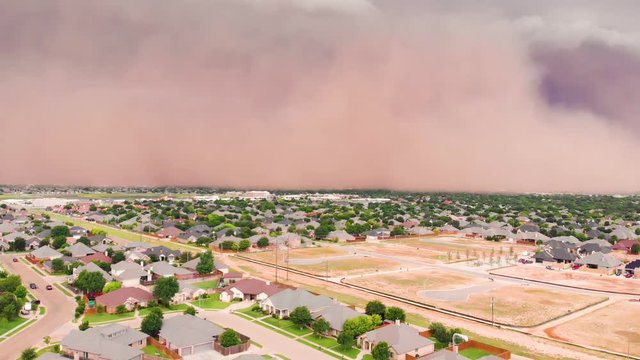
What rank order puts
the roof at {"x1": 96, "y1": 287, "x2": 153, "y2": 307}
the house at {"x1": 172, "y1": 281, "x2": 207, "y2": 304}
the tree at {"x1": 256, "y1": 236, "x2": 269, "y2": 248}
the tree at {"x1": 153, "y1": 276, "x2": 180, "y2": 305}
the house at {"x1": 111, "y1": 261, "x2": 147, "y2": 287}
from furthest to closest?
the tree at {"x1": 256, "y1": 236, "x2": 269, "y2": 248}, the house at {"x1": 111, "y1": 261, "x2": 147, "y2": 287}, the house at {"x1": 172, "y1": 281, "x2": 207, "y2": 304}, the tree at {"x1": 153, "y1": 276, "x2": 180, "y2": 305}, the roof at {"x1": 96, "y1": 287, "x2": 153, "y2": 307}

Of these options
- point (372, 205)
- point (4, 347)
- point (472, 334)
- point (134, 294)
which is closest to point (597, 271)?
point (472, 334)

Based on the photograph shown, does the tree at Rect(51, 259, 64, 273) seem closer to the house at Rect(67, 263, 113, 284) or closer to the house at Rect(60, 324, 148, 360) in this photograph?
the house at Rect(67, 263, 113, 284)

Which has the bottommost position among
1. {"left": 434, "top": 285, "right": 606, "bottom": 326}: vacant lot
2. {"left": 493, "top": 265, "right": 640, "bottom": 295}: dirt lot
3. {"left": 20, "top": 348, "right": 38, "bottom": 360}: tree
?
{"left": 434, "top": 285, "right": 606, "bottom": 326}: vacant lot

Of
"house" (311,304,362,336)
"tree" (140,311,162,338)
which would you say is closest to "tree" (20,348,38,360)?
"tree" (140,311,162,338)

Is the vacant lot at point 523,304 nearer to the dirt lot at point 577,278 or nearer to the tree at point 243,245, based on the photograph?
the dirt lot at point 577,278

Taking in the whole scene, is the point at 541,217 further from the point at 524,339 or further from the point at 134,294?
the point at 134,294

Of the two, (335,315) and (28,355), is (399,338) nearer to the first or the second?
(335,315)

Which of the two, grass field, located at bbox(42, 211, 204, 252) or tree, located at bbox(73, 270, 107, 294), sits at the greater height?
tree, located at bbox(73, 270, 107, 294)

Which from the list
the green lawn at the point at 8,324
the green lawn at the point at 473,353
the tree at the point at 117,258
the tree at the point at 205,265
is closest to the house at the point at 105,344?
the green lawn at the point at 8,324
